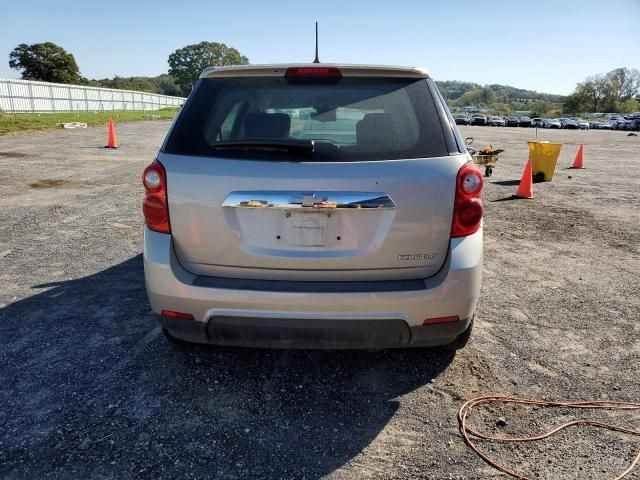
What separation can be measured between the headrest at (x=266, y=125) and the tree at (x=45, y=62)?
8074 centimetres

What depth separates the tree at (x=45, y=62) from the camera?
71562 mm

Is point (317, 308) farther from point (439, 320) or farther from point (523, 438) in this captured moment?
point (523, 438)

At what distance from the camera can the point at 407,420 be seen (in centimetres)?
261

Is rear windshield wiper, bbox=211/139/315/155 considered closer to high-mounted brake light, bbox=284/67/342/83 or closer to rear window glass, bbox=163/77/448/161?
rear window glass, bbox=163/77/448/161

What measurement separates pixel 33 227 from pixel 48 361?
378cm

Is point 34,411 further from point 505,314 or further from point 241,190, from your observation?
point 505,314

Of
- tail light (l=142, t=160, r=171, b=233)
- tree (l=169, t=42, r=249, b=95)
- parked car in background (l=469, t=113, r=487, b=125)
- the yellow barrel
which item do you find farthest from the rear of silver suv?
tree (l=169, t=42, r=249, b=95)

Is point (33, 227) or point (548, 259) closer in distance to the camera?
point (548, 259)

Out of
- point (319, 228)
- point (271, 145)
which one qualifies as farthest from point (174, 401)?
point (271, 145)

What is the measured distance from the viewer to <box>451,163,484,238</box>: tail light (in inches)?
98.7

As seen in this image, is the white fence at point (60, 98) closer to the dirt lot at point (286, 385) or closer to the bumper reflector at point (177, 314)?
the dirt lot at point (286, 385)

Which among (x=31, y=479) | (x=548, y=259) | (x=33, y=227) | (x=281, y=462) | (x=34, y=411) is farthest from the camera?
(x=33, y=227)

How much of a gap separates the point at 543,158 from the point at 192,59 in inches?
5270

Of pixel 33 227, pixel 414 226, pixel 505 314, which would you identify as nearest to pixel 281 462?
pixel 414 226
